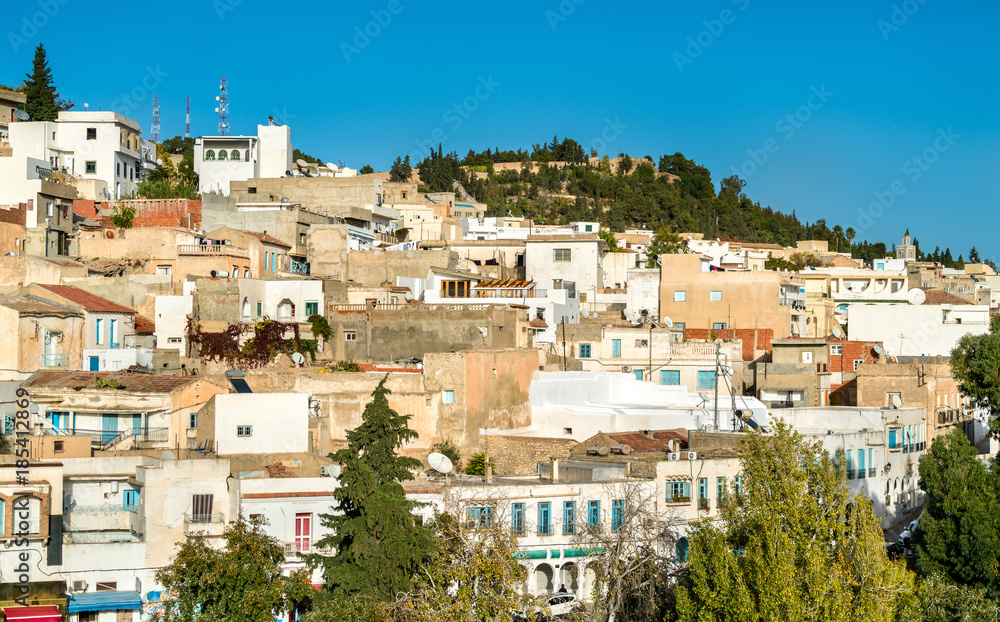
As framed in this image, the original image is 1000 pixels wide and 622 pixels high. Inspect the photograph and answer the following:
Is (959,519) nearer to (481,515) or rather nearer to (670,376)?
(481,515)

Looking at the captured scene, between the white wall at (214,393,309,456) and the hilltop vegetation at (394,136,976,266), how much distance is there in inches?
2095

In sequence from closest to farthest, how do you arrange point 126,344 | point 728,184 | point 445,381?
point 445,381 < point 126,344 < point 728,184

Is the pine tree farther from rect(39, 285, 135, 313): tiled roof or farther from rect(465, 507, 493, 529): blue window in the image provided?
rect(465, 507, 493, 529): blue window

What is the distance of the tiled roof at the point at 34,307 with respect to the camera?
97.9 ft

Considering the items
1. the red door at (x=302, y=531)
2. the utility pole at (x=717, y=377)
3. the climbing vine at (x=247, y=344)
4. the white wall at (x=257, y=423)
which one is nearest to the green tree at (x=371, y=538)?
the red door at (x=302, y=531)

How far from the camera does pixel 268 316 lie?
3575cm

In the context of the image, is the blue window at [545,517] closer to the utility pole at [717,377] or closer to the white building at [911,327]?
the utility pole at [717,377]

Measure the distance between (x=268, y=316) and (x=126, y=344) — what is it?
4.35 meters

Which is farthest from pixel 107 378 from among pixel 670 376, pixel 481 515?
pixel 670 376

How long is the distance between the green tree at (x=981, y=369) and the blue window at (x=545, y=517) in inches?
527

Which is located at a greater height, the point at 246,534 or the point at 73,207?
the point at 73,207

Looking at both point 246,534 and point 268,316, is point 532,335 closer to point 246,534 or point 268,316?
point 268,316

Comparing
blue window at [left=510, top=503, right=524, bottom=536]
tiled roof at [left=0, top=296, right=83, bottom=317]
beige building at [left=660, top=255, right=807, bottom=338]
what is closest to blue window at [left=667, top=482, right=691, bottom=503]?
blue window at [left=510, top=503, right=524, bottom=536]

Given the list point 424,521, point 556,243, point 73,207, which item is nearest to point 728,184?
point 556,243
